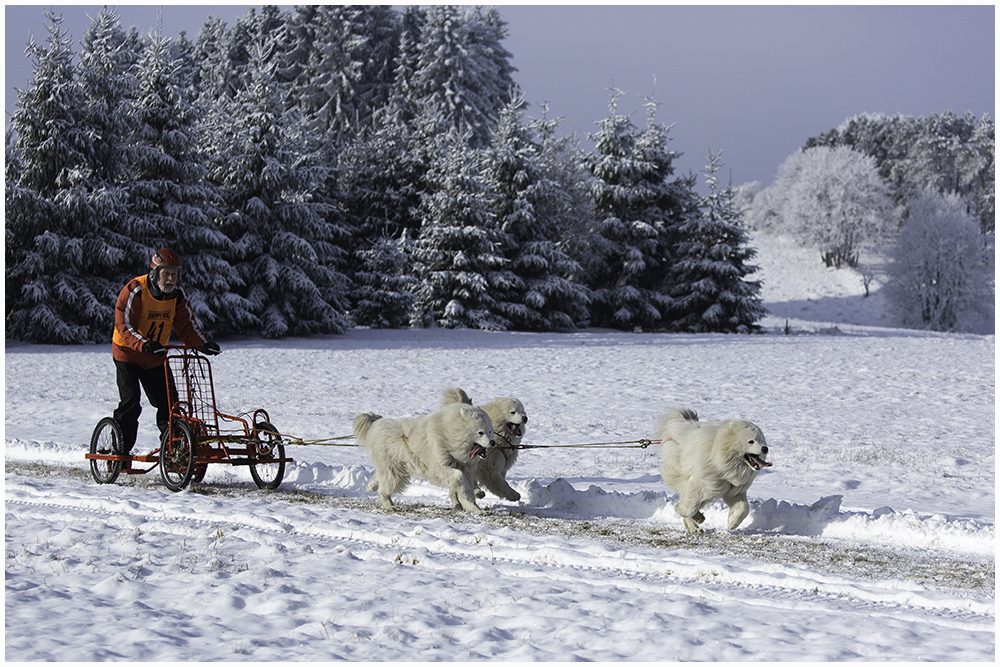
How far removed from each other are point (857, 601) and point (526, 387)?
13551mm

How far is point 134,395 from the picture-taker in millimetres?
8070

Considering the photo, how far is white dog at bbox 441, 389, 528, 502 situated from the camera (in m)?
7.45

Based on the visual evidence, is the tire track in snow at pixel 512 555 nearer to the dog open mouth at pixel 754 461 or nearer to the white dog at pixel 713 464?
the white dog at pixel 713 464

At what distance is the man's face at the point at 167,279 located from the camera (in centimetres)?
784

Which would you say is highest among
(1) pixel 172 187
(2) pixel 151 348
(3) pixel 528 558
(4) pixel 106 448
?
(1) pixel 172 187

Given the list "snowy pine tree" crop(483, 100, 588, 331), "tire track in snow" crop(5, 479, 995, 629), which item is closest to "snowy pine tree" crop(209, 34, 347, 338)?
"snowy pine tree" crop(483, 100, 588, 331)

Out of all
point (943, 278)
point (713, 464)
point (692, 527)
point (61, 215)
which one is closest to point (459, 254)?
point (61, 215)

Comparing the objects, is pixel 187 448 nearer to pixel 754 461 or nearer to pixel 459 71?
pixel 754 461

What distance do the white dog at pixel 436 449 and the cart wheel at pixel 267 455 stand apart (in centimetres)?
108

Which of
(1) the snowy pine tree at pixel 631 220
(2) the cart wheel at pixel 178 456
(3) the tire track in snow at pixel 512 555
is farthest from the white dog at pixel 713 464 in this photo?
(1) the snowy pine tree at pixel 631 220

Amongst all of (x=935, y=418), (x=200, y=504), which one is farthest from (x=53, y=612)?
(x=935, y=418)

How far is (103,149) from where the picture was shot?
89.1 feet

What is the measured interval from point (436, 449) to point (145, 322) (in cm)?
350

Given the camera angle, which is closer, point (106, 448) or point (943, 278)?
point (106, 448)
